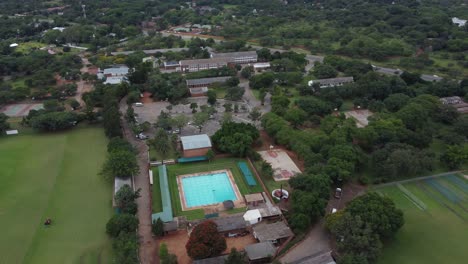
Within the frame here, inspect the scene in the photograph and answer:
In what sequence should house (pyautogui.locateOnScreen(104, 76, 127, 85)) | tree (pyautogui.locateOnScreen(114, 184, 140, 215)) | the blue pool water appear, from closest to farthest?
tree (pyautogui.locateOnScreen(114, 184, 140, 215)) < the blue pool water < house (pyautogui.locateOnScreen(104, 76, 127, 85))

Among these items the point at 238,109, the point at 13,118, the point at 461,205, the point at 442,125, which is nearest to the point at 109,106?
the point at 13,118

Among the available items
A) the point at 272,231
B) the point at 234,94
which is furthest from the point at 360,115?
the point at 272,231

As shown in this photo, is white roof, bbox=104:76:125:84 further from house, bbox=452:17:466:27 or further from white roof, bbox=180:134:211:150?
house, bbox=452:17:466:27

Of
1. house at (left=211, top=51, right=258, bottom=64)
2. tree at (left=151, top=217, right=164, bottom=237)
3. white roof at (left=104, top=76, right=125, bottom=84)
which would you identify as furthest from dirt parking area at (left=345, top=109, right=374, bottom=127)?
white roof at (left=104, top=76, right=125, bottom=84)

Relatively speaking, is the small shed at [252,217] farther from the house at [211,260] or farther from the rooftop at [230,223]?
the house at [211,260]

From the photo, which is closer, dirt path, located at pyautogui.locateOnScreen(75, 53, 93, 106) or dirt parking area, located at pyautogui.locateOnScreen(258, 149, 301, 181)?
dirt parking area, located at pyautogui.locateOnScreen(258, 149, 301, 181)

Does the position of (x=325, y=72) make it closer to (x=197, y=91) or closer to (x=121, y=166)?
(x=197, y=91)

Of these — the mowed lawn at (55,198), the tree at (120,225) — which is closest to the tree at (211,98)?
the mowed lawn at (55,198)
